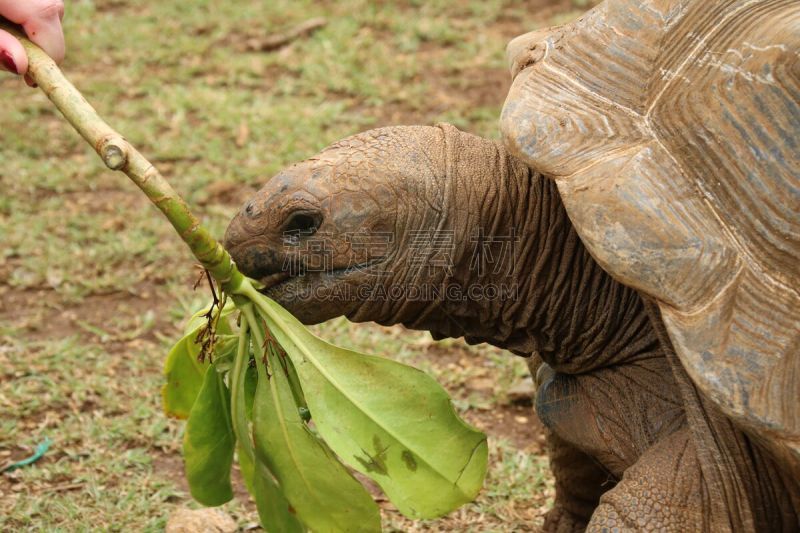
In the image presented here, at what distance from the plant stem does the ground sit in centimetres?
124

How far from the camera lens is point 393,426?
2742 millimetres

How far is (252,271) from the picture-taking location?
9.63ft

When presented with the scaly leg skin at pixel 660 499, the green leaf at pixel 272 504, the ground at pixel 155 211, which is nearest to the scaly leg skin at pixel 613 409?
the scaly leg skin at pixel 660 499

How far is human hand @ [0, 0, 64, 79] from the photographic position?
258 cm

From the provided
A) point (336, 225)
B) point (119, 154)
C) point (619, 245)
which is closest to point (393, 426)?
point (336, 225)

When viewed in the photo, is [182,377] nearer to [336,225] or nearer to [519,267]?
Result: [336,225]

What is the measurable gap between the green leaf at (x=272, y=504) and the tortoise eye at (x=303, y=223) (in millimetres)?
646

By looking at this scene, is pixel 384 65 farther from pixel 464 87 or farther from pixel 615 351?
pixel 615 351

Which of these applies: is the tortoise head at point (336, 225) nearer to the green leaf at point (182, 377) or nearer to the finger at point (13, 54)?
the green leaf at point (182, 377)

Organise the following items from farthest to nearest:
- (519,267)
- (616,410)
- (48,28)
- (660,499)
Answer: (519,267), (616,410), (48,28), (660,499)

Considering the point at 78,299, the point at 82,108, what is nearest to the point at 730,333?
the point at 82,108

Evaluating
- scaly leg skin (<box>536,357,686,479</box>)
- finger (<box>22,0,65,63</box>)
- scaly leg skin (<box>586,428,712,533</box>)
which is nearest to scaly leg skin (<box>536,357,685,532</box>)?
scaly leg skin (<box>536,357,686,479</box>)

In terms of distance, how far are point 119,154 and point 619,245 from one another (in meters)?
1.15

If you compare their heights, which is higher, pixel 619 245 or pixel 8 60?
pixel 8 60
